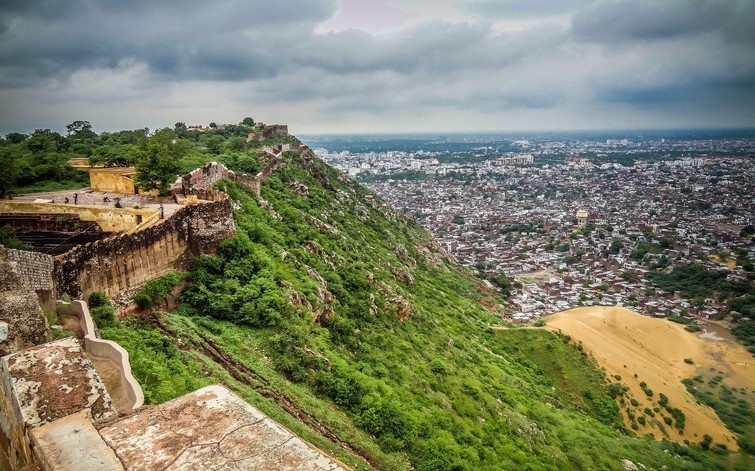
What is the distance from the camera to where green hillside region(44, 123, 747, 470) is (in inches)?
525

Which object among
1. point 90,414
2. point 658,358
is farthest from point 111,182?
point 658,358

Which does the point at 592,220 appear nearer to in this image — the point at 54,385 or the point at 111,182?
the point at 111,182

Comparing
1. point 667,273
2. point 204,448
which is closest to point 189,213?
point 204,448

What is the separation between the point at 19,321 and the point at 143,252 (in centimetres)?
801

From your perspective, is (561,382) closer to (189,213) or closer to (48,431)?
(189,213)

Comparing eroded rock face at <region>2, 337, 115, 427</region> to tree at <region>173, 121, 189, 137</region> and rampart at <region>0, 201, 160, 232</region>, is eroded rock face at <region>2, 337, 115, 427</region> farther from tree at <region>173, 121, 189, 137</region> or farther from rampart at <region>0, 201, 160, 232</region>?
tree at <region>173, 121, 189, 137</region>

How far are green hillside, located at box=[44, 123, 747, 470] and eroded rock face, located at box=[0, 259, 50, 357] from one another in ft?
7.98

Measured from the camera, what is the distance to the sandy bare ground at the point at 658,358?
29984 mm

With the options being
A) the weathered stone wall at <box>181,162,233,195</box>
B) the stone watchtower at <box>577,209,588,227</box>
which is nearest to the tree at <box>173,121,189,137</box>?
the weathered stone wall at <box>181,162,233,195</box>

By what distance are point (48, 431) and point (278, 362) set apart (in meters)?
11.0

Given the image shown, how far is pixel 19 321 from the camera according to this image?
25.1 ft

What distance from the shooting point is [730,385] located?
118 feet

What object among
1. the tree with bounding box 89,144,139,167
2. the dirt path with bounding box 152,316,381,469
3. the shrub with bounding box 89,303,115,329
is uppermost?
the tree with bounding box 89,144,139,167

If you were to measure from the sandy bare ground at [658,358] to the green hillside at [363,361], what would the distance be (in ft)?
7.05
